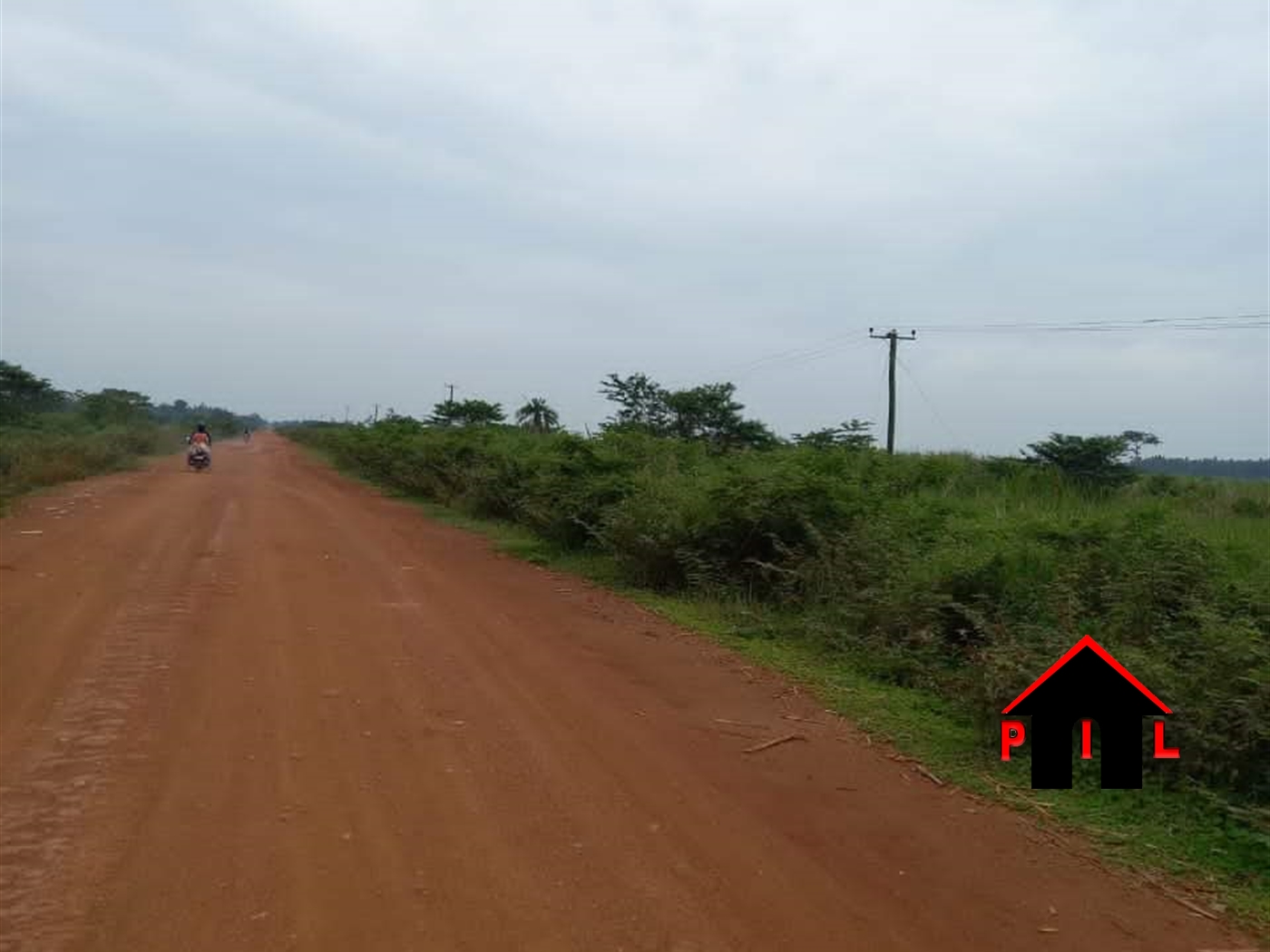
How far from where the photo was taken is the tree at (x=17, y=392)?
4228 centimetres

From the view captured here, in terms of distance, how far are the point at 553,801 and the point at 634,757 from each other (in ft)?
2.72

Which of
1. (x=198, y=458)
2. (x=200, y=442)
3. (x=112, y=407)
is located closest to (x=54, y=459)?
(x=198, y=458)

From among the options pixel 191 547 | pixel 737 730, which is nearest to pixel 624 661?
pixel 737 730

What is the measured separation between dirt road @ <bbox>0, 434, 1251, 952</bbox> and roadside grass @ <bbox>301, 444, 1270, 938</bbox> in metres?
0.24

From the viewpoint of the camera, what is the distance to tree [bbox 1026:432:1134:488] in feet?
67.5

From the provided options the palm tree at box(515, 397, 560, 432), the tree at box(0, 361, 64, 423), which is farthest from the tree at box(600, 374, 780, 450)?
the tree at box(0, 361, 64, 423)

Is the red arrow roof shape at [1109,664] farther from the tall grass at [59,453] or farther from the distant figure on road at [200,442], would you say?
the distant figure on road at [200,442]

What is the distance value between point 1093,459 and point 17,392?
41.2m

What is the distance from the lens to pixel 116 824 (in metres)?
4.45

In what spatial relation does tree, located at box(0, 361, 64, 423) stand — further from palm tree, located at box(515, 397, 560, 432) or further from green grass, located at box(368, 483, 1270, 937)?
green grass, located at box(368, 483, 1270, 937)

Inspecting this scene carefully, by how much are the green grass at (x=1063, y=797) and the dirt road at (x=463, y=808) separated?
0.24 meters

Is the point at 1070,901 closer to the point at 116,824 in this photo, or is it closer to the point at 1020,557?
the point at 116,824

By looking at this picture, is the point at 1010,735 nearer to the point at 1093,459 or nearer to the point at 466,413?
the point at 1093,459

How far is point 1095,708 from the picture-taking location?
18.9ft
